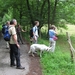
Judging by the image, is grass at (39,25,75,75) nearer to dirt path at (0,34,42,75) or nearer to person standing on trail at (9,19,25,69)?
dirt path at (0,34,42,75)

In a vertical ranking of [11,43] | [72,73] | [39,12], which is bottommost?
[72,73]

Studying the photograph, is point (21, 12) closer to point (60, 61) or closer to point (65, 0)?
point (65, 0)

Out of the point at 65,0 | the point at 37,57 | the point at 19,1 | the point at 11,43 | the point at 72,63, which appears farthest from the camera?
the point at 19,1

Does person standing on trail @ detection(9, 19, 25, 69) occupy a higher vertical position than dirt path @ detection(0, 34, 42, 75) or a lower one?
higher

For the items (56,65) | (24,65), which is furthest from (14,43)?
(56,65)

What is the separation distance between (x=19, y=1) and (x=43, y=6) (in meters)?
3.04

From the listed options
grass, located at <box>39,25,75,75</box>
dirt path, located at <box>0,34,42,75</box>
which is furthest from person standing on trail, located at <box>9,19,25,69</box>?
grass, located at <box>39,25,75,75</box>

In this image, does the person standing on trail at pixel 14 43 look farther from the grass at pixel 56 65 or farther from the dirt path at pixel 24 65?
the grass at pixel 56 65

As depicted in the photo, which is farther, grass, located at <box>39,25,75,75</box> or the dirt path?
grass, located at <box>39,25,75,75</box>

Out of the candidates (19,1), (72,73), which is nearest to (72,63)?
(72,73)

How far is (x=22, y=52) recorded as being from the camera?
13516mm

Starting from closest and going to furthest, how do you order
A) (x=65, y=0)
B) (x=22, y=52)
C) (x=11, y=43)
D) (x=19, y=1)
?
(x=11, y=43) < (x=22, y=52) < (x=65, y=0) < (x=19, y=1)

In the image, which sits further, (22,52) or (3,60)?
(22,52)

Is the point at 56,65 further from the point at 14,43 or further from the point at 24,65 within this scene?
the point at 14,43
